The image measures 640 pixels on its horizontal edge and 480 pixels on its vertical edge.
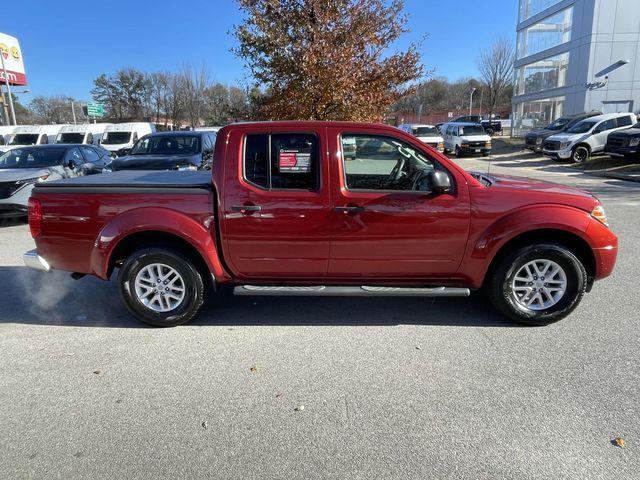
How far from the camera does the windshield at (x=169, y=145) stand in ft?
35.9

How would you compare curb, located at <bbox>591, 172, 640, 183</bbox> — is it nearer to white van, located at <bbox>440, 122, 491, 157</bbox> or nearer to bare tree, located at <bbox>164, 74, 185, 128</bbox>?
white van, located at <bbox>440, 122, 491, 157</bbox>

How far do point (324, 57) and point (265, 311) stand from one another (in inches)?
349

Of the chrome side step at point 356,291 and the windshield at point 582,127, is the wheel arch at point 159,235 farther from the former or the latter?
the windshield at point 582,127

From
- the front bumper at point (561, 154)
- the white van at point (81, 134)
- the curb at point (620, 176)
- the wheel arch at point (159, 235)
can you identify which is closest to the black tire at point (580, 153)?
the front bumper at point (561, 154)

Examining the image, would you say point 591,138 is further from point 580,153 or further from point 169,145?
point 169,145

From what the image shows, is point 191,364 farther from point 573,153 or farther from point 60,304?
point 573,153

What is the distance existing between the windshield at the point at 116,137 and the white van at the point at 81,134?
0.30m

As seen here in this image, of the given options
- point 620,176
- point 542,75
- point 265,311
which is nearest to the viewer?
point 265,311

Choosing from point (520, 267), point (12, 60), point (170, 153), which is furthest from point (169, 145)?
point (12, 60)

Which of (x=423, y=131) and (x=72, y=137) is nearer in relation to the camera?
(x=72, y=137)

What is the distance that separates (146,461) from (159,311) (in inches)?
72.6

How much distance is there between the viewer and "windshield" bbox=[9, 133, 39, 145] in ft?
83.8

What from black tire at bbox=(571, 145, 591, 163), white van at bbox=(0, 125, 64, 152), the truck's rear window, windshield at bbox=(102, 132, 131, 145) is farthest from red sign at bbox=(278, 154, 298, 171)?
white van at bbox=(0, 125, 64, 152)

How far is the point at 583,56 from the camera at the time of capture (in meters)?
29.0
